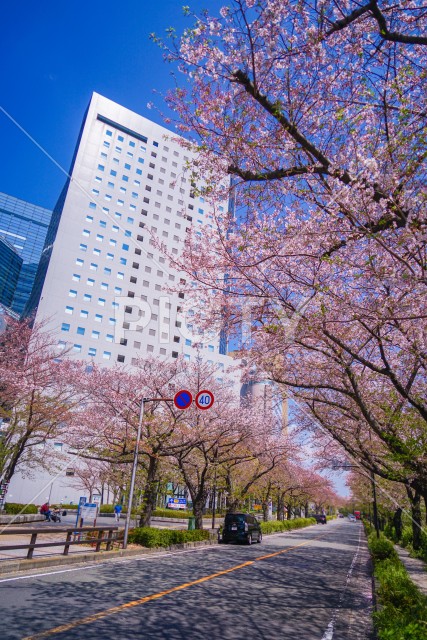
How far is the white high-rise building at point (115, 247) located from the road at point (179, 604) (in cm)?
3752

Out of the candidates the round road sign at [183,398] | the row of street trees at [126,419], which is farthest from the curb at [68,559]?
the round road sign at [183,398]

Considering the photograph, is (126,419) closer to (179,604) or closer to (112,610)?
(179,604)

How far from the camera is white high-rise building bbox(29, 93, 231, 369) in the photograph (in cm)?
5394

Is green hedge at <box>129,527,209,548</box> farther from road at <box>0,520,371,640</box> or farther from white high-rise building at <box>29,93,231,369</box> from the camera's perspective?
white high-rise building at <box>29,93,231,369</box>

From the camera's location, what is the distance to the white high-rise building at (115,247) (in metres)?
53.9

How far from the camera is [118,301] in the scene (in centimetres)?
5925

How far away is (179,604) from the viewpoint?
7316 mm

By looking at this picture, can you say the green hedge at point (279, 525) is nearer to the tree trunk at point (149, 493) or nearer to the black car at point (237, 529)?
the black car at point (237, 529)

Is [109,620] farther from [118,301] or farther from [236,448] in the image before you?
[118,301]

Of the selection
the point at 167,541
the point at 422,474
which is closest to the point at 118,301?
the point at 167,541

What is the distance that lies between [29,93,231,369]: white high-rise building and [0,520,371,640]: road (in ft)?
123

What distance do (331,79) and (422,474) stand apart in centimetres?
861

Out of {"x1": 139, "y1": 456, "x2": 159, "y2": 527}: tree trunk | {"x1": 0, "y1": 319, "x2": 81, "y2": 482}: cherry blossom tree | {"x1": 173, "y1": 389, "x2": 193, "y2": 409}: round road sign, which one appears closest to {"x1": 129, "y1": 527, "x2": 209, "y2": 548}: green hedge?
{"x1": 139, "y1": 456, "x2": 159, "y2": 527}: tree trunk

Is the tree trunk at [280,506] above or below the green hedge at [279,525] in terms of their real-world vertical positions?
above
